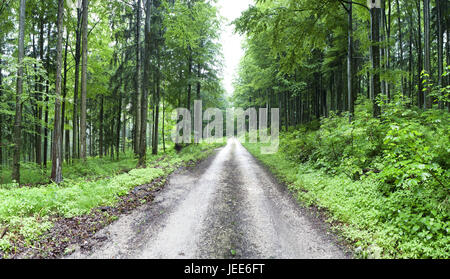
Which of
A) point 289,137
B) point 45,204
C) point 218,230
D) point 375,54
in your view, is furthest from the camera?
point 289,137

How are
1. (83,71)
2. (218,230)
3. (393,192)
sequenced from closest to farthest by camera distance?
1. (218,230)
2. (393,192)
3. (83,71)

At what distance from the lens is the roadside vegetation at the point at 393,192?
3365 mm

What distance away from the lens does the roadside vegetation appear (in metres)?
3.37

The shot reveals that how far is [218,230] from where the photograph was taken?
4.39m

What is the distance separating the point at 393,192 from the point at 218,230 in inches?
168

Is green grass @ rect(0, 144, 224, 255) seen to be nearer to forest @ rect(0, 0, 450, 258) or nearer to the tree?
forest @ rect(0, 0, 450, 258)

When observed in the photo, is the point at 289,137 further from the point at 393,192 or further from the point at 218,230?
the point at 218,230

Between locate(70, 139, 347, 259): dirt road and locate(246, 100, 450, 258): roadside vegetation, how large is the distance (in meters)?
0.62

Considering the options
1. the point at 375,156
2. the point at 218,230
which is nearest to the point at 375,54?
the point at 375,156

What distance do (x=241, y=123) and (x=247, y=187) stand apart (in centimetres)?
4110

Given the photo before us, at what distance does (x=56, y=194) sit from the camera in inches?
216

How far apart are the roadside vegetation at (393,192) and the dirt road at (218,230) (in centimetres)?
62

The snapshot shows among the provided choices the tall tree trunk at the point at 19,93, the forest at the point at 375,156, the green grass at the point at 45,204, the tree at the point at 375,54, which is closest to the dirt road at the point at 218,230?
the forest at the point at 375,156
